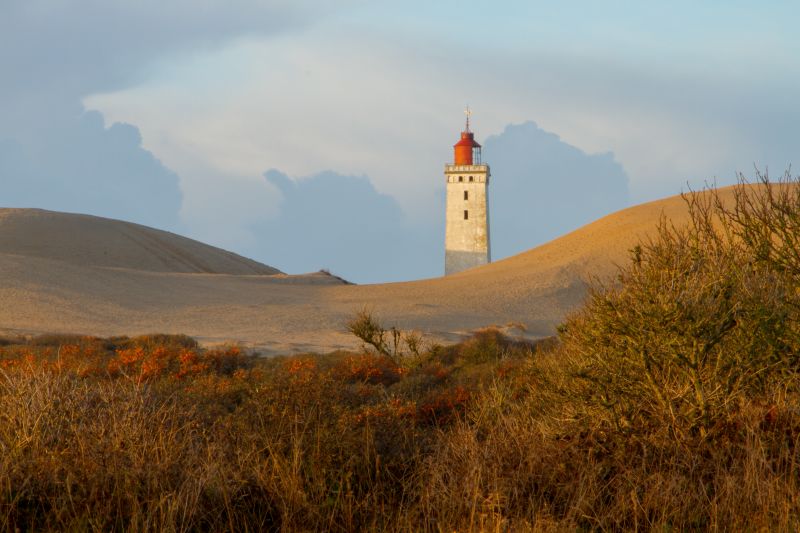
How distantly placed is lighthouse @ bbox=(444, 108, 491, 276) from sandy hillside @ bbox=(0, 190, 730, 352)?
7.18 meters

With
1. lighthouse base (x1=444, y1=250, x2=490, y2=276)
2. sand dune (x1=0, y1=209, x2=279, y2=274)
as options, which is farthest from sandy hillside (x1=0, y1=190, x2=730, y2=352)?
lighthouse base (x1=444, y1=250, x2=490, y2=276)

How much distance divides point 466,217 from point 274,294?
1770 centimetres

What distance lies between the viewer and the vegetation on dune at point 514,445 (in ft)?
19.7

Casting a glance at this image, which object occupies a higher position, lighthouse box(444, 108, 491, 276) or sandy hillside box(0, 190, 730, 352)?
lighthouse box(444, 108, 491, 276)

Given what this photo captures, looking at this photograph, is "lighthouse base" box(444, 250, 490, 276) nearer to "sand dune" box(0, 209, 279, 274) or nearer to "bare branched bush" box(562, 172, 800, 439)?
"sand dune" box(0, 209, 279, 274)

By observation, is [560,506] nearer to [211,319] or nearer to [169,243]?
[211,319]

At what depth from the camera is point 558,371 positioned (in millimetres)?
9305

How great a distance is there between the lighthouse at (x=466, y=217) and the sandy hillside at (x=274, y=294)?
7.18 metres

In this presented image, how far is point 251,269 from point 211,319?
34.5 metres

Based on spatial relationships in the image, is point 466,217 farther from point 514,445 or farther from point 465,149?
point 514,445

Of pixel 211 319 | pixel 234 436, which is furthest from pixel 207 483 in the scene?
pixel 211 319

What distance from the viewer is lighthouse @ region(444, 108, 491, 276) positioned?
55688 millimetres

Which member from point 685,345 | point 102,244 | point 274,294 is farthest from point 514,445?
point 102,244

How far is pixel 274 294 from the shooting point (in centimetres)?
4281
